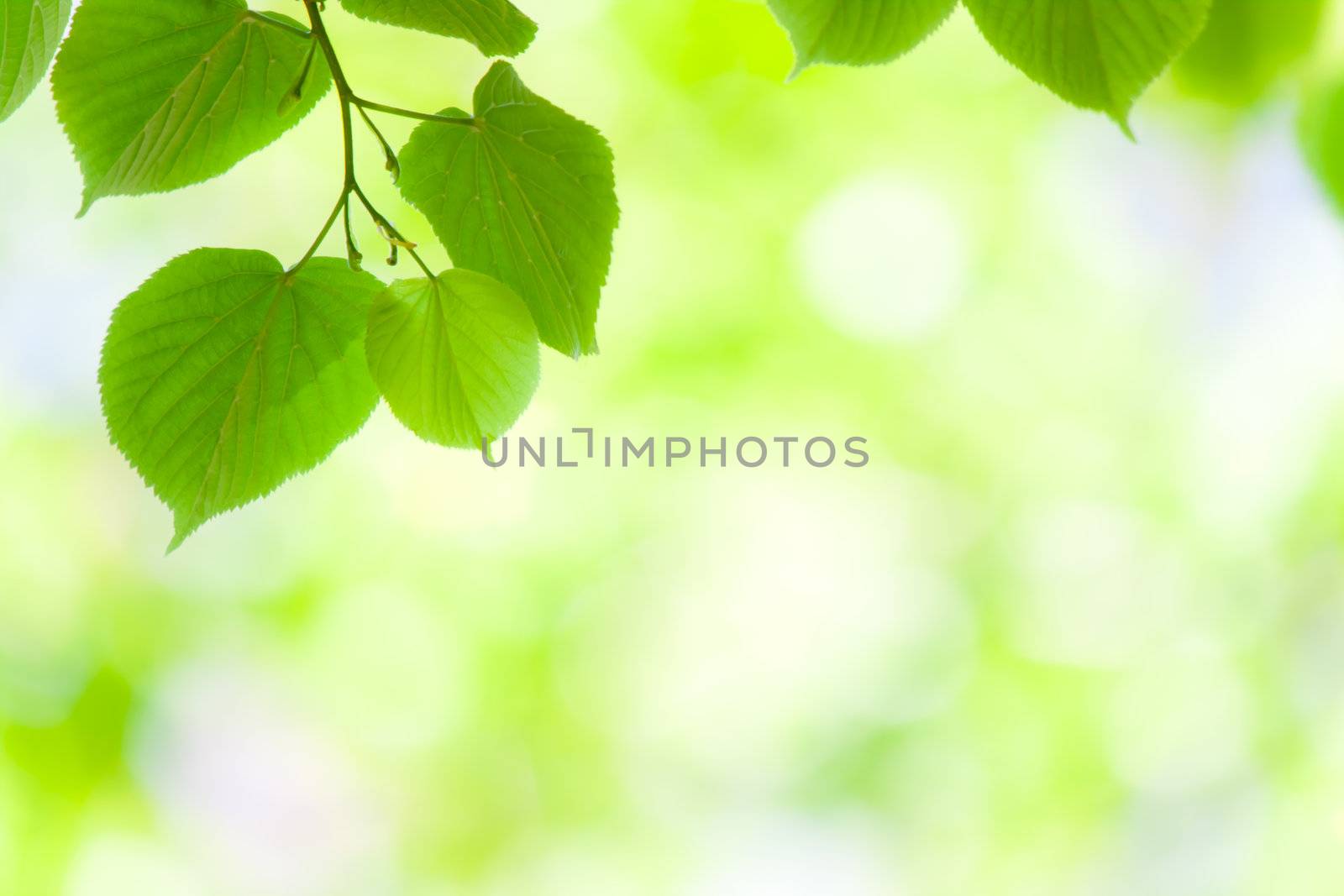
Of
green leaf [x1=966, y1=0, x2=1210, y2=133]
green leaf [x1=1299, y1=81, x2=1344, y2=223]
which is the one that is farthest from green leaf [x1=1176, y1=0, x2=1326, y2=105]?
green leaf [x1=966, y1=0, x2=1210, y2=133]

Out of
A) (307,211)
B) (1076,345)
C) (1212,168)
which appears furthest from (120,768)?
(1212,168)

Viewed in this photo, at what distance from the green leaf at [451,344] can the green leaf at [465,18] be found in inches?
1.8

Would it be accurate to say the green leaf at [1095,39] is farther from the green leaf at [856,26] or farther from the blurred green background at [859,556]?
the blurred green background at [859,556]

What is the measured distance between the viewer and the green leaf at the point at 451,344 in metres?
0.19

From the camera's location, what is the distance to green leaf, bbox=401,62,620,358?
0.69 ft

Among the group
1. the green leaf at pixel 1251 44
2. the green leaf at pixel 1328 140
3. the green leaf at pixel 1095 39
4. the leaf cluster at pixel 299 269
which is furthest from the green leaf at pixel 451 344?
the green leaf at pixel 1251 44

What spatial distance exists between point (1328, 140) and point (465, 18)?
0.33 m

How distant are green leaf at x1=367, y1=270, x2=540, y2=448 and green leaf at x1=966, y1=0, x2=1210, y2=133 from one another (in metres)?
0.10

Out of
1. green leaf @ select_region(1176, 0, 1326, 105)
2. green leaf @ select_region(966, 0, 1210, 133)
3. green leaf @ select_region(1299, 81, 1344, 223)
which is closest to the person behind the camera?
green leaf @ select_region(966, 0, 1210, 133)

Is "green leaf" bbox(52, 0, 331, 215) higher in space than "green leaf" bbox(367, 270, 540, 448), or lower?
higher

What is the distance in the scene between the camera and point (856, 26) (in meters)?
0.18

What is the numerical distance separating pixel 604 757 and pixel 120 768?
107 centimetres

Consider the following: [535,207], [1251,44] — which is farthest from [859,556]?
[535,207]

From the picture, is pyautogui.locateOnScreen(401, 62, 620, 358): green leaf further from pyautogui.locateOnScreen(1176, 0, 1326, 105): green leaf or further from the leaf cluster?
pyautogui.locateOnScreen(1176, 0, 1326, 105): green leaf
